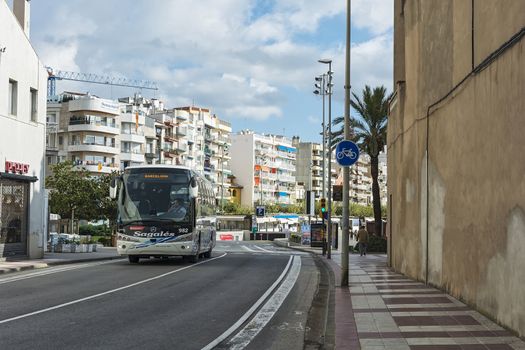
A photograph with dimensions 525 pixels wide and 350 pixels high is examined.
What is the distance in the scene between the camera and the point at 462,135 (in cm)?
1279

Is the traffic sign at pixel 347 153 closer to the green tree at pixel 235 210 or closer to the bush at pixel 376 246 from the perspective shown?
the bush at pixel 376 246

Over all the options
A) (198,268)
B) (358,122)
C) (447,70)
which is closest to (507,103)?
(447,70)

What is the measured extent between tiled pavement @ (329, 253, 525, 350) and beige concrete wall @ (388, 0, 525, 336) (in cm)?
36

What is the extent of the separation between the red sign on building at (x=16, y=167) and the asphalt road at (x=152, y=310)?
742 cm

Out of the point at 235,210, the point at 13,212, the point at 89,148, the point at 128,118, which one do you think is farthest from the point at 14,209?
the point at 235,210

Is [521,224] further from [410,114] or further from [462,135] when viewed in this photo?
[410,114]

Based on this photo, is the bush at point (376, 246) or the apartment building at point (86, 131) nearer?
the bush at point (376, 246)

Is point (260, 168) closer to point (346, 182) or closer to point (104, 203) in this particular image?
point (104, 203)

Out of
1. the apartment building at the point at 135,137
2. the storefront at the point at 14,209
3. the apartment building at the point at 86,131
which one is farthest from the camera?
the apartment building at the point at 135,137

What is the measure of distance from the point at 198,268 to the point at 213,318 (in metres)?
12.5

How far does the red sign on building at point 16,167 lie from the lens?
26609 mm

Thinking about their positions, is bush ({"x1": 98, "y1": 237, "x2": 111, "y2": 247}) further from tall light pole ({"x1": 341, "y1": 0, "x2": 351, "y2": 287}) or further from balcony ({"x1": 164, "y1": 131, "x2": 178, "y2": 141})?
balcony ({"x1": 164, "y1": 131, "x2": 178, "y2": 141})

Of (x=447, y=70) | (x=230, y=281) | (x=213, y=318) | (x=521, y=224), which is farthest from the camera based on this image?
(x=230, y=281)

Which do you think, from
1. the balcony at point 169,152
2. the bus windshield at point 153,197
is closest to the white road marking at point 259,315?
the bus windshield at point 153,197
